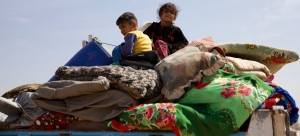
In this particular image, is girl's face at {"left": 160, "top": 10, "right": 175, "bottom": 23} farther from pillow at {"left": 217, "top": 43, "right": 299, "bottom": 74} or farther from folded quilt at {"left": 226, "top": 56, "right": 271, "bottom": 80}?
folded quilt at {"left": 226, "top": 56, "right": 271, "bottom": 80}

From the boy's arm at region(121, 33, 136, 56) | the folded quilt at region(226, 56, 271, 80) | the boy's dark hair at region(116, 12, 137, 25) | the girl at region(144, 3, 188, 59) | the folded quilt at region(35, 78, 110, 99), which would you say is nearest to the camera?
the folded quilt at region(35, 78, 110, 99)

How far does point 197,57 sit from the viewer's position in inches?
114

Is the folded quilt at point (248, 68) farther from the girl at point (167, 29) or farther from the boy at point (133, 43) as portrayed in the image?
the girl at point (167, 29)

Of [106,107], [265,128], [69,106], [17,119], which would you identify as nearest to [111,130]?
[106,107]

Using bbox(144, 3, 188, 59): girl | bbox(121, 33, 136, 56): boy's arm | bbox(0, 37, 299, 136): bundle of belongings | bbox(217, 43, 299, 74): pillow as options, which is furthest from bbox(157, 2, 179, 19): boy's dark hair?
bbox(0, 37, 299, 136): bundle of belongings

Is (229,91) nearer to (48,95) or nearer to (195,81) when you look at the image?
(195,81)

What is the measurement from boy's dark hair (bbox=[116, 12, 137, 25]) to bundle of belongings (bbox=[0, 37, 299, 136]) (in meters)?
0.81

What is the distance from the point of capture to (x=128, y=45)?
11.1ft

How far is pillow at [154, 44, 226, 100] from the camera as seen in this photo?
2799mm

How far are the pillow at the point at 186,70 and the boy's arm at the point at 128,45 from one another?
493mm

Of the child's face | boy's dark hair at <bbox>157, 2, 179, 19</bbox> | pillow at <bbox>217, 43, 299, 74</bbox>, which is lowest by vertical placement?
pillow at <bbox>217, 43, 299, 74</bbox>

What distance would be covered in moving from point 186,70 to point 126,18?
115cm

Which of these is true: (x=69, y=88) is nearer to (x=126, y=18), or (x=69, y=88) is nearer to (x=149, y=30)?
(x=126, y=18)

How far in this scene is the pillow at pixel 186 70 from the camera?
2799 millimetres
